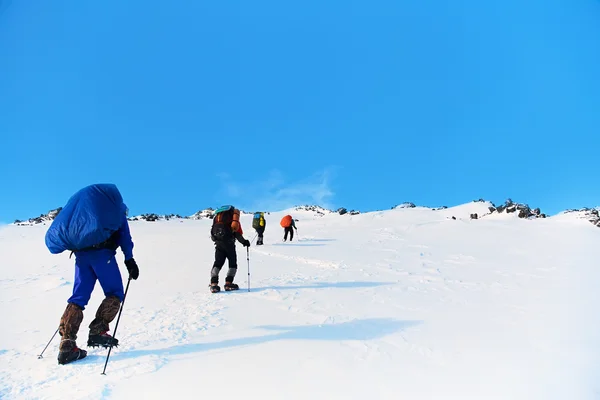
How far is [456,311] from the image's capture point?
19.8 feet

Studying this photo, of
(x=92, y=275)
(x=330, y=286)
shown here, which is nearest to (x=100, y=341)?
(x=92, y=275)

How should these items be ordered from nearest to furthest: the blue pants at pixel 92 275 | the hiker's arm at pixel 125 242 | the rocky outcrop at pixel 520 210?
the blue pants at pixel 92 275, the hiker's arm at pixel 125 242, the rocky outcrop at pixel 520 210

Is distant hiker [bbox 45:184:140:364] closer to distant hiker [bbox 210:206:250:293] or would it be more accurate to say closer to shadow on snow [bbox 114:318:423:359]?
shadow on snow [bbox 114:318:423:359]

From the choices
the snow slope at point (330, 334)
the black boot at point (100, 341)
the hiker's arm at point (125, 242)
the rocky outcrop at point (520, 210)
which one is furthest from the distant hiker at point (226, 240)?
the rocky outcrop at point (520, 210)

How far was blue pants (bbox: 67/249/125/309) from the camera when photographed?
4.51 metres

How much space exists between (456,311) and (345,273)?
13.5 feet

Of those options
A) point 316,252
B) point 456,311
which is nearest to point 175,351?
point 456,311

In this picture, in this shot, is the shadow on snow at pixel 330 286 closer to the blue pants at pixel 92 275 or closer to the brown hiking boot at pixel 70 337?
the blue pants at pixel 92 275

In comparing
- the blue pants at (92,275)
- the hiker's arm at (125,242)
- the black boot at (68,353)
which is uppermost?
the hiker's arm at (125,242)

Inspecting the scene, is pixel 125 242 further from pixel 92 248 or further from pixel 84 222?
pixel 84 222

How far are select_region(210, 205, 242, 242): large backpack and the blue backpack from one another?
3.42 m

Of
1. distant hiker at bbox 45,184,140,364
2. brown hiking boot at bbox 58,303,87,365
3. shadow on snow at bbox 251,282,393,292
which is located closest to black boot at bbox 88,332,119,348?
distant hiker at bbox 45,184,140,364

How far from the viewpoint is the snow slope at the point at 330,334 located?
3340mm

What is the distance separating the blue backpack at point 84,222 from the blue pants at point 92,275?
17 cm
